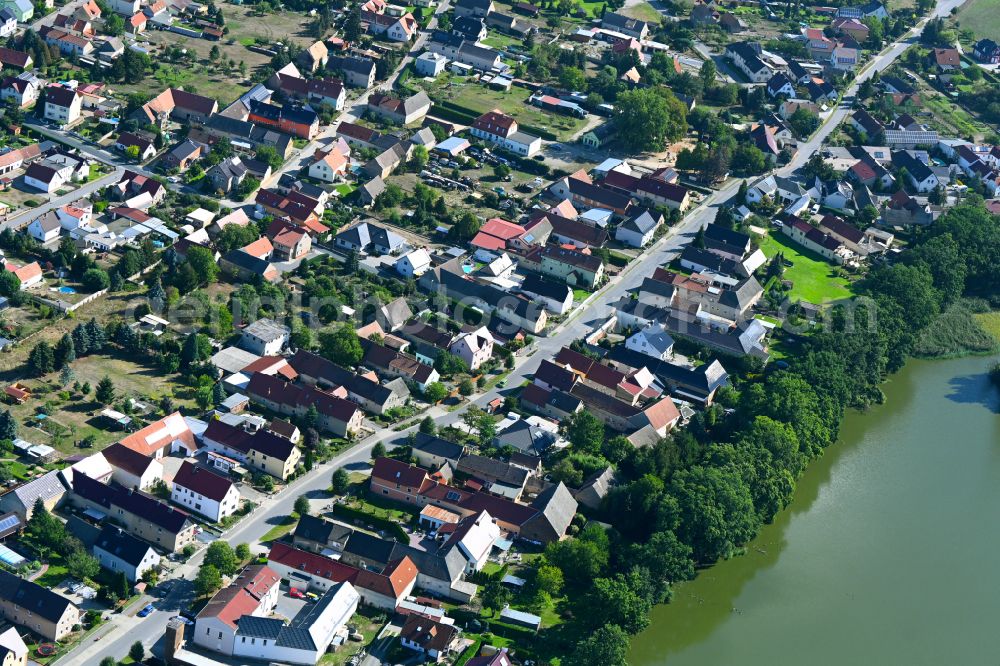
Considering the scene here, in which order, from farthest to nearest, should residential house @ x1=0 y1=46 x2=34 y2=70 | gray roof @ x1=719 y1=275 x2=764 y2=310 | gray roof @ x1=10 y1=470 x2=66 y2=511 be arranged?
residential house @ x1=0 y1=46 x2=34 y2=70
gray roof @ x1=719 y1=275 x2=764 y2=310
gray roof @ x1=10 y1=470 x2=66 y2=511

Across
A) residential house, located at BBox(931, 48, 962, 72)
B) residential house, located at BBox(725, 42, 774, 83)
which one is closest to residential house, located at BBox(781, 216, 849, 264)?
residential house, located at BBox(725, 42, 774, 83)

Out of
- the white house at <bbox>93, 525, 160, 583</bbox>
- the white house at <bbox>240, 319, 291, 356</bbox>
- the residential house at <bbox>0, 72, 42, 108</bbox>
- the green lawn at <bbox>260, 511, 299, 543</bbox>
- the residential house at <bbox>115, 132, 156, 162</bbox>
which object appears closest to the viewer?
the white house at <bbox>93, 525, 160, 583</bbox>

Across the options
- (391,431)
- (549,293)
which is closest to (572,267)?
(549,293)

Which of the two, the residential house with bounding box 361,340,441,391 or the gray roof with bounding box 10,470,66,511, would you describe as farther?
the residential house with bounding box 361,340,441,391

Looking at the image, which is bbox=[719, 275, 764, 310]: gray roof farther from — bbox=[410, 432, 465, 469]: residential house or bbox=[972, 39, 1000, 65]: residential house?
bbox=[972, 39, 1000, 65]: residential house

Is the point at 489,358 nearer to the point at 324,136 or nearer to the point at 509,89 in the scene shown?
the point at 324,136

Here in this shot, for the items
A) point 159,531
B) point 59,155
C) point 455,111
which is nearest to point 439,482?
point 159,531
